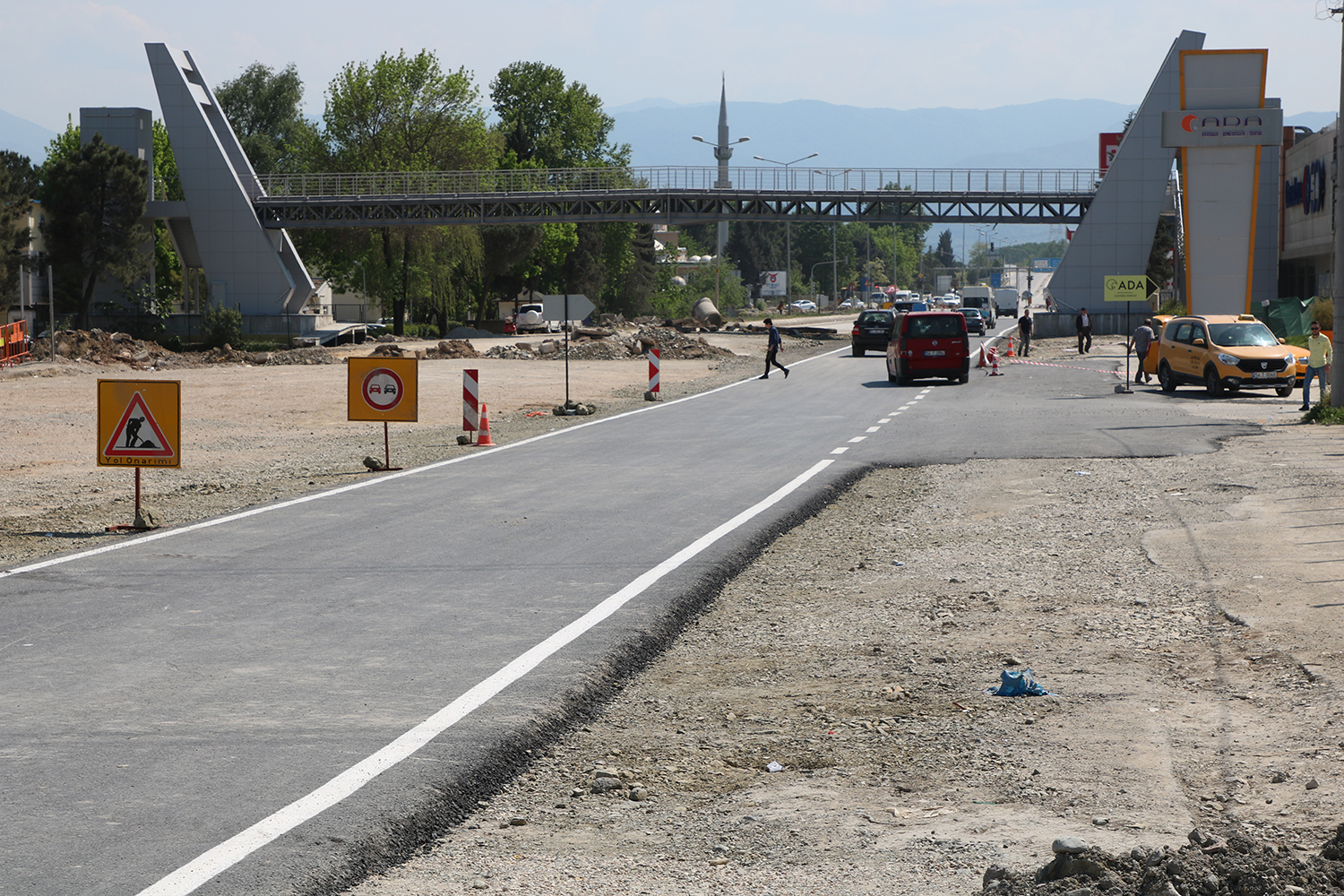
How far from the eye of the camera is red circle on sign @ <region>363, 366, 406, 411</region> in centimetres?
1784

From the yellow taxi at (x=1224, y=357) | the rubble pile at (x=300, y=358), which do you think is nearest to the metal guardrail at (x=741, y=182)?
the rubble pile at (x=300, y=358)

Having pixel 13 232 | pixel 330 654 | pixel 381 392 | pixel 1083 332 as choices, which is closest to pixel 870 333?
pixel 1083 332

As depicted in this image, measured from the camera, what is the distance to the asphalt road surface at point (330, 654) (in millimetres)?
4938

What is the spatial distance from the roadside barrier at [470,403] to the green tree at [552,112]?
298ft

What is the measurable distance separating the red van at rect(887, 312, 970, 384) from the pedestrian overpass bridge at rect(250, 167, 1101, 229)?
43.0m

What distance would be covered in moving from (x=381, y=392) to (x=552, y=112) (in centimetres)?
9870

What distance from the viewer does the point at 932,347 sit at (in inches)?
1390

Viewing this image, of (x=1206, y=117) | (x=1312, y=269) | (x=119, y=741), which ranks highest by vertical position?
(x=1206, y=117)

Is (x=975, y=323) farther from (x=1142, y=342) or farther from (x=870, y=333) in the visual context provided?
(x=1142, y=342)

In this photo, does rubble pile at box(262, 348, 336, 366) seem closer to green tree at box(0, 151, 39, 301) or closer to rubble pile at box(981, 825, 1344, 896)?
green tree at box(0, 151, 39, 301)

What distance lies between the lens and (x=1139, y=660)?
750cm

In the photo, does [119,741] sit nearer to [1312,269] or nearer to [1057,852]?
[1057,852]

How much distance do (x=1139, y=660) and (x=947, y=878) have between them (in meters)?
3.45

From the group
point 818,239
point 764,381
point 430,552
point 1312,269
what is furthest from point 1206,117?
point 818,239
